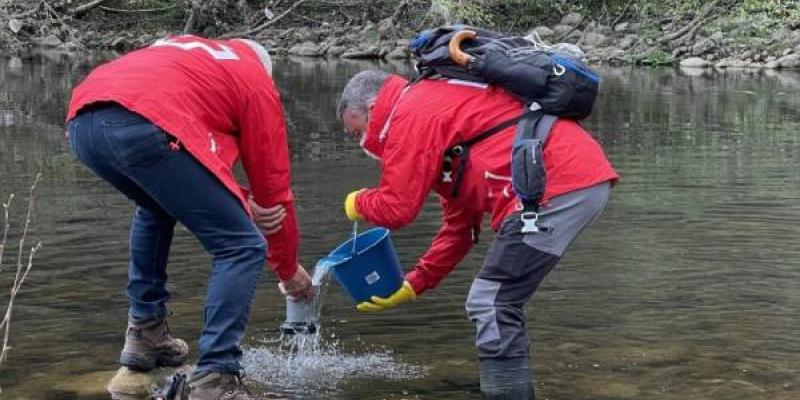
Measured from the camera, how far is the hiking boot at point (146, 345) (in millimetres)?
4906

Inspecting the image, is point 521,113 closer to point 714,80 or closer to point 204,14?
point 714,80

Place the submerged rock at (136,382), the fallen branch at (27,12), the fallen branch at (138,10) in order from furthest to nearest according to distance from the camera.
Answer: the fallen branch at (138,10)
the fallen branch at (27,12)
the submerged rock at (136,382)

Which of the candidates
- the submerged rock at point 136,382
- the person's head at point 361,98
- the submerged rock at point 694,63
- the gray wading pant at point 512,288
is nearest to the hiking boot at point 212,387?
the submerged rock at point 136,382

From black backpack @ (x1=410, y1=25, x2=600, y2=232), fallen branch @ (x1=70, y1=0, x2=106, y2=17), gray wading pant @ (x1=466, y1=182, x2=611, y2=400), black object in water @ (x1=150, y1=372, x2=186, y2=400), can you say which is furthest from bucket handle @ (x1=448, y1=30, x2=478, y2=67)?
fallen branch @ (x1=70, y1=0, x2=106, y2=17)

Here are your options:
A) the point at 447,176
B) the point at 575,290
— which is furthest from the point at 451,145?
the point at 575,290

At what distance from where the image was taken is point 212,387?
14.2ft

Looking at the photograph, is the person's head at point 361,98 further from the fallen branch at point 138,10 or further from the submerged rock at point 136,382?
the fallen branch at point 138,10

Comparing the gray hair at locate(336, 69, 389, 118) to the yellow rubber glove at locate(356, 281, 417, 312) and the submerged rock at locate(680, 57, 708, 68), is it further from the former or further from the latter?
the submerged rock at locate(680, 57, 708, 68)

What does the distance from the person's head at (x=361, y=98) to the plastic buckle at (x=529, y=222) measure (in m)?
0.69

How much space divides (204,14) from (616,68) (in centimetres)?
1072

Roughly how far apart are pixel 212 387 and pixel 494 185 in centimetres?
122

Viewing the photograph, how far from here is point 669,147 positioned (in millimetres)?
13461

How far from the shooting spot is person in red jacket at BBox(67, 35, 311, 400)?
4.09 metres

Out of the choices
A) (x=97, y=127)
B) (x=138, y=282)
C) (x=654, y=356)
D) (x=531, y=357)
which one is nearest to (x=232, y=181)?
(x=97, y=127)
